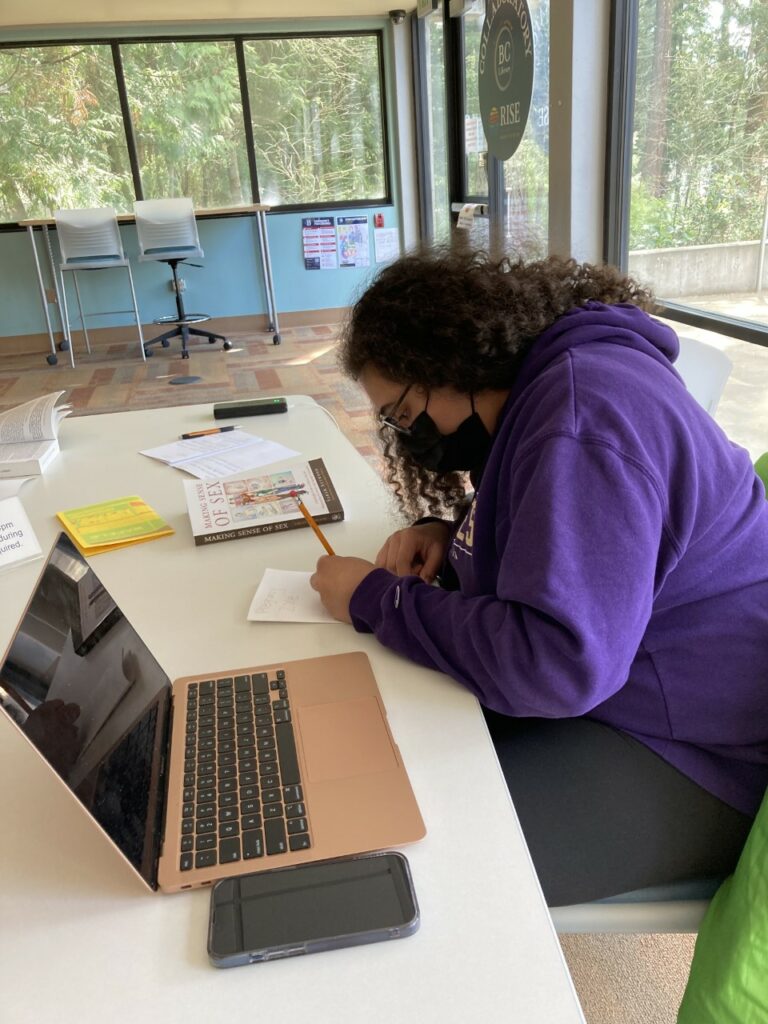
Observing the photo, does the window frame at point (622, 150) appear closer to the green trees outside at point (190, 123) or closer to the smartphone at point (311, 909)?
the smartphone at point (311, 909)

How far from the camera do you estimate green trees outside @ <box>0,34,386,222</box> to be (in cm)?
603

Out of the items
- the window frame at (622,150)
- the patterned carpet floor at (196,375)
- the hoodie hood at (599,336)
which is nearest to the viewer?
the hoodie hood at (599,336)

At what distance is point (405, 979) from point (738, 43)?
2.92 meters

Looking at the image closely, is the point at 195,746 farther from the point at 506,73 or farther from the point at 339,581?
the point at 506,73

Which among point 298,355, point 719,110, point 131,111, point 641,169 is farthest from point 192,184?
point 719,110

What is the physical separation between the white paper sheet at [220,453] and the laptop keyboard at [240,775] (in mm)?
744

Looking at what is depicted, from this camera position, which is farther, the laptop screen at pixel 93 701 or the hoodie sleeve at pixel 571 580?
the hoodie sleeve at pixel 571 580

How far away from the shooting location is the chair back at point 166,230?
572 centimetres

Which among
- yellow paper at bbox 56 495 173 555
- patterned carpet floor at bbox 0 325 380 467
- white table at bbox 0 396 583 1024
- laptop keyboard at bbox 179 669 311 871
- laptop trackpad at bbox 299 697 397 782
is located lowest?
patterned carpet floor at bbox 0 325 380 467

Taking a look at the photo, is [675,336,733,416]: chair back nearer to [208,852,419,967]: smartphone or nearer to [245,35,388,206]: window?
[208,852,419,967]: smartphone

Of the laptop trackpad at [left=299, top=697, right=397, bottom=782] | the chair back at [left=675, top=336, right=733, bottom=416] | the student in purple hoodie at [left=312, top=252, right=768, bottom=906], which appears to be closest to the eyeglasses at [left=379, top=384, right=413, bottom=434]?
the student in purple hoodie at [left=312, top=252, right=768, bottom=906]

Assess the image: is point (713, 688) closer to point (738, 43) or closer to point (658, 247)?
point (738, 43)

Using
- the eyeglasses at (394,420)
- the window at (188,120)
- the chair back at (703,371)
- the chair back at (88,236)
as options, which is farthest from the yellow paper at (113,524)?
the window at (188,120)

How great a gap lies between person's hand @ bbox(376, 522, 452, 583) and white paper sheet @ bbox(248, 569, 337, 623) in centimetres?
12
